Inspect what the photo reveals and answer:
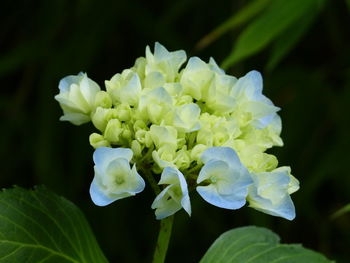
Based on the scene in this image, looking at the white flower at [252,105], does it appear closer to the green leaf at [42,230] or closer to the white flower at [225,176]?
the white flower at [225,176]

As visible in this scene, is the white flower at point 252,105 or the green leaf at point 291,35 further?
the green leaf at point 291,35

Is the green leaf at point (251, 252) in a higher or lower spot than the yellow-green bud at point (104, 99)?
lower

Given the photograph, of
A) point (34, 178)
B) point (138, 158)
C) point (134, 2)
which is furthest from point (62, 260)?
point (134, 2)

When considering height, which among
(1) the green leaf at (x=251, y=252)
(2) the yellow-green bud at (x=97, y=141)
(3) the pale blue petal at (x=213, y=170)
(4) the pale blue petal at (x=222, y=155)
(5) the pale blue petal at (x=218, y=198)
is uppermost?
(2) the yellow-green bud at (x=97, y=141)

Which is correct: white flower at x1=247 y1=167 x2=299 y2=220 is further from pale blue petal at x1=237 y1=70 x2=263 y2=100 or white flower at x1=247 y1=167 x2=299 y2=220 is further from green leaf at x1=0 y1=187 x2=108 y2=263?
green leaf at x1=0 y1=187 x2=108 y2=263

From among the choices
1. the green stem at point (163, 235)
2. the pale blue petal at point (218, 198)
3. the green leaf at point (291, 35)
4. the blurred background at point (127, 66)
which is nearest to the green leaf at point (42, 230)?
the green stem at point (163, 235)

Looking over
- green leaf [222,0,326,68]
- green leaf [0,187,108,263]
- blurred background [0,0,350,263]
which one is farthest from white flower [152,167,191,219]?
blurred background [0,0,350,263]

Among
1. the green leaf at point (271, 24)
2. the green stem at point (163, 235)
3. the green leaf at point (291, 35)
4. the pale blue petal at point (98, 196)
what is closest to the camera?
the pale blue petal at point (98, 196)

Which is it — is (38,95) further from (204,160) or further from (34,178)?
(204,160)
